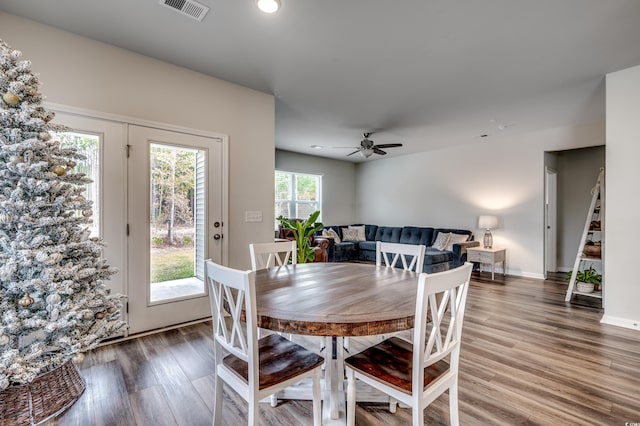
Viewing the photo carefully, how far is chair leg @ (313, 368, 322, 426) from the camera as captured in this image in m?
1.46

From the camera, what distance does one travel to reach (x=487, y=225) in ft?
18.0

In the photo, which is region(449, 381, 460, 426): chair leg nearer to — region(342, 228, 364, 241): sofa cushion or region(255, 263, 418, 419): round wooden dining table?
region(255, 263, 418, 419): round wooden dining table

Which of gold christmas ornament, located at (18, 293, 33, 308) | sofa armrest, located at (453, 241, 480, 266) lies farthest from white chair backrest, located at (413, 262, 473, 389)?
sofa armrest, located at (453, 241, 480, 266)

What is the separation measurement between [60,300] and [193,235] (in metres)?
1.76

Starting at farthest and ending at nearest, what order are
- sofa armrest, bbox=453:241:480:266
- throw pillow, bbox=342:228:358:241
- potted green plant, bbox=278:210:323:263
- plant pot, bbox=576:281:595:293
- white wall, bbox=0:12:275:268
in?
1. throw pillow, bbox=342:228:358:241
2. sofa armrest, bbox=453:241:480:266
3. potted green plant, bbox=278:210:323:263
4. plant pot, bbox=576:281:595:293
5. white wall, bbox=0:12:275:268

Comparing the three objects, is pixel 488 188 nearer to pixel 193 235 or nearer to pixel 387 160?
pixel 387 160

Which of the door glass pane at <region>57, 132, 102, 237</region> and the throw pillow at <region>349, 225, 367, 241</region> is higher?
the door glass pane at <region>57, 132, 102, 237</region>

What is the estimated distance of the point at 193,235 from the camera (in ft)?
10.2

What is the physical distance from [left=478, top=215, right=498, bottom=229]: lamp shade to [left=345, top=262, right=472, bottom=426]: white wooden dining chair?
185 inches

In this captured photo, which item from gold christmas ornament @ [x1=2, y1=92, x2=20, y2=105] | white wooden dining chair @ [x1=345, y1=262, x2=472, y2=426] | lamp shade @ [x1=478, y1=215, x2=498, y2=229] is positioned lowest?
white wooden dining chair @ [x1=345, y1=262, x2=472, y2=426]

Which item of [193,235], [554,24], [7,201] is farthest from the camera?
[193,235]

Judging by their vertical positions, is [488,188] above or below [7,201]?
above

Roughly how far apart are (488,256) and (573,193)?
228 cm

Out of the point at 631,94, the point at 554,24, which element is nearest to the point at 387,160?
the point at 631,94
